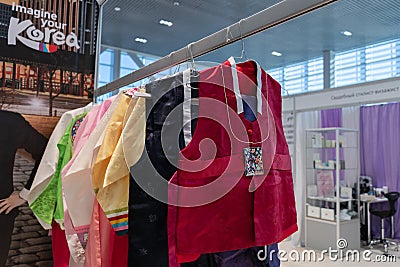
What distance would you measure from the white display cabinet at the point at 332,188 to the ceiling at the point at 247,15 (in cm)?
195

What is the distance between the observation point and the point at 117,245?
153cm

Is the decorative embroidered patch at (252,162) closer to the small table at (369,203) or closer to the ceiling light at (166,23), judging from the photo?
the small table at (369,203)

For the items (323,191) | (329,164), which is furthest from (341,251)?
(329,164)

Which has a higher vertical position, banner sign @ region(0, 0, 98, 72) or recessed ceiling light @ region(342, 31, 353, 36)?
recessed ceiling light @ region(342, 31, 353, 36)

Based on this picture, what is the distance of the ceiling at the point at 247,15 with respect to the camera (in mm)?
6051

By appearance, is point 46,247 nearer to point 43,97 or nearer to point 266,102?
point 43,97

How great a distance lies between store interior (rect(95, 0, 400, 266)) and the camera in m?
5.68

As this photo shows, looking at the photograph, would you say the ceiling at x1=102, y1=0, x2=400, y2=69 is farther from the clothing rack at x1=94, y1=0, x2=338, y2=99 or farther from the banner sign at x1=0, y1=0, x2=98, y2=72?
the clothing rack at x1=94, y1=0, x2=338, y2=99

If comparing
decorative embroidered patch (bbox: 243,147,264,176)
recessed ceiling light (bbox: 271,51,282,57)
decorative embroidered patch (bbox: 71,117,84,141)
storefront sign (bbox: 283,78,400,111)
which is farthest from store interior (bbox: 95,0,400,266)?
decorative embroidered patch (bbox: 243,147,264,176)

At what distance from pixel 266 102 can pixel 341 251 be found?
16.6 ft

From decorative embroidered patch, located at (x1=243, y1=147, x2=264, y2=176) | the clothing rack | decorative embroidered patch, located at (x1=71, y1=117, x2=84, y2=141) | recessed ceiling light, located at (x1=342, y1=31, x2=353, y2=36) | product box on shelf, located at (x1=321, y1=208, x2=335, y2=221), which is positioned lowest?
product box on shelf, located at (x1=321, y1=208, x2=335, y2=221)

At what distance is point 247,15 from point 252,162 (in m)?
5.39

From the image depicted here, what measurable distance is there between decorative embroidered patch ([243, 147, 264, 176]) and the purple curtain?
6216 mm

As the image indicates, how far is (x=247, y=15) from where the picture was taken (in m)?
6.11
